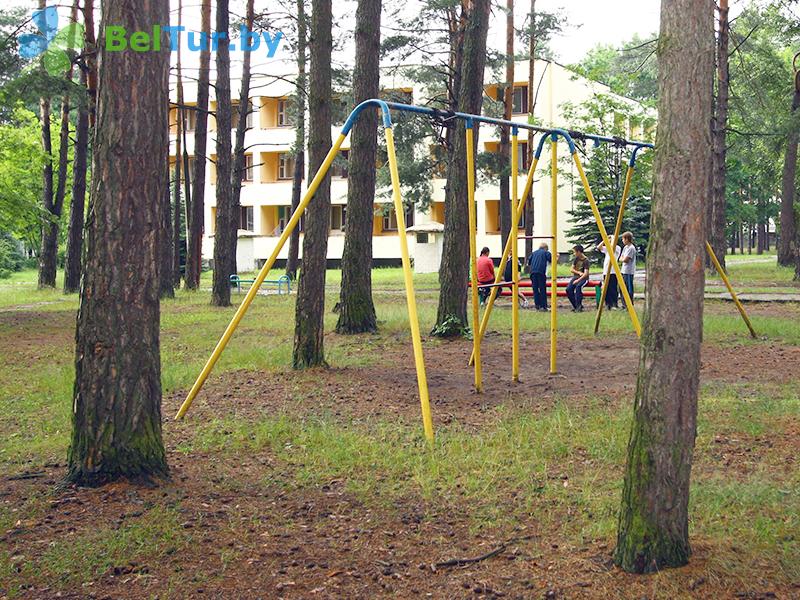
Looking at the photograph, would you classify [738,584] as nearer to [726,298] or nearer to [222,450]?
[222,450]

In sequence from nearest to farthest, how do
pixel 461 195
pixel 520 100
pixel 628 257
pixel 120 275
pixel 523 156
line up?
1. pixel 120 275
2. pixel 461 195
3. pixel 628 257
4. pixel 523 156
5. pixel 520 100

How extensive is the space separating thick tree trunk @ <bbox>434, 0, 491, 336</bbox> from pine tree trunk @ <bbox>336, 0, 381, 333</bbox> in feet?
4.23

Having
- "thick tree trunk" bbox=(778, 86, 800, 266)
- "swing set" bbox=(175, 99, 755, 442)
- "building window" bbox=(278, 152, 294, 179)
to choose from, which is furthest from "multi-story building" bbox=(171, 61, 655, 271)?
"swing set" bbox=(175, 99, 755, 442)

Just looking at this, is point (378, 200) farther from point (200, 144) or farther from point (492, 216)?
point (200, 144)

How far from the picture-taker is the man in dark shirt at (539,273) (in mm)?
19891

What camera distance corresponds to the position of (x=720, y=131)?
1103 inches

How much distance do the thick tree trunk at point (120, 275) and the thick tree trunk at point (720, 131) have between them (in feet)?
75.0

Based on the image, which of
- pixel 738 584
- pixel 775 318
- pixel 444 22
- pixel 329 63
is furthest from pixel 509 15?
pixel 738 584

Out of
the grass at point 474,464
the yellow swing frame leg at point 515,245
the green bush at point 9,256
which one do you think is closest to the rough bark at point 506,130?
the grass at point 474,464

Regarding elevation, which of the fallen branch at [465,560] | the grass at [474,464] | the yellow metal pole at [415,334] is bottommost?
the fallen branch at [465,560]

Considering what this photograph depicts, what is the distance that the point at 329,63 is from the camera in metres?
11.5

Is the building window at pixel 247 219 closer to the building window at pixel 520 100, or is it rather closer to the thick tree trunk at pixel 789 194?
the building window at pixel 520 100

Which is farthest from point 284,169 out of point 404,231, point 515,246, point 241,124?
point 404,231

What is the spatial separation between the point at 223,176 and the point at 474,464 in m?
17.9
